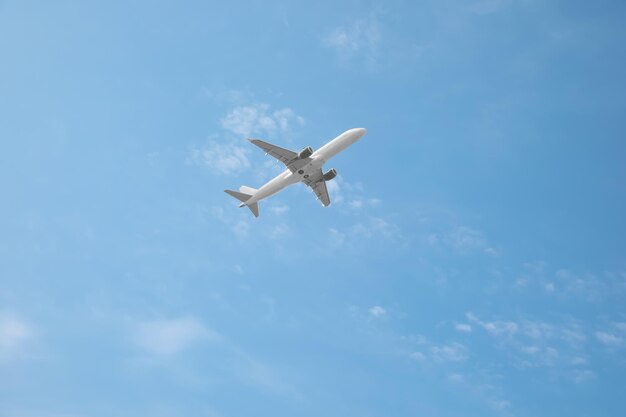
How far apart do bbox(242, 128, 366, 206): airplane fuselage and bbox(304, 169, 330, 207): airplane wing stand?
2975mm

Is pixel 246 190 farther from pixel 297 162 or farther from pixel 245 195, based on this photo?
pixel 297 162

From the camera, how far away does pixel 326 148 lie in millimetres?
95500

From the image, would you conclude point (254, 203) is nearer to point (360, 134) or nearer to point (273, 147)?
point (273, 147)

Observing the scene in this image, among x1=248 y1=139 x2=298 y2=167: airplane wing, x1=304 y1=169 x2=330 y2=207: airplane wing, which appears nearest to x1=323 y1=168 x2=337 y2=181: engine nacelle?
x1=304 y1=169 x2=330 y2=207: airplane wing

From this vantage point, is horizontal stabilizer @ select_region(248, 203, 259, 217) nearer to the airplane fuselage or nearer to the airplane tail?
the airplane tail

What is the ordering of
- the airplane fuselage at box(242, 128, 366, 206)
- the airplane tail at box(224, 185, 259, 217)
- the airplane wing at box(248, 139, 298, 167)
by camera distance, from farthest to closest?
the airplane tail at box(224, 185, 259, 217) → the airplane fuselage at box(242, 128, 366, 206) → the airplane wing at box(248, 139, 298, 167)

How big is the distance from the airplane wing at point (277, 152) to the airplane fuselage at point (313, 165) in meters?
2.19

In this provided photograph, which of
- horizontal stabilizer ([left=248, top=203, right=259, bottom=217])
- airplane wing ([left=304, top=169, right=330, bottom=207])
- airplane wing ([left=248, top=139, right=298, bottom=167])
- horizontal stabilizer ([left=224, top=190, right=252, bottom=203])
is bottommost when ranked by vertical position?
horizontal stabilizer ([left=248, top=203, right=259, bottom=217])

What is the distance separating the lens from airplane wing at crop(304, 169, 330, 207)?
102 m

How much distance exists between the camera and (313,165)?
96062mm

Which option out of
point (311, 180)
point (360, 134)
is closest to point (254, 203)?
point (311, 180)

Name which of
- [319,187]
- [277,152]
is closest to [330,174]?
[319,187]

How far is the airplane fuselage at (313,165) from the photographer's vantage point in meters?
95.0

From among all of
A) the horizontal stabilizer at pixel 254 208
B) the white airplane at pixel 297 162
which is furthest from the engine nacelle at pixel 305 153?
the horizontal stabilizer at pixel 254 208
